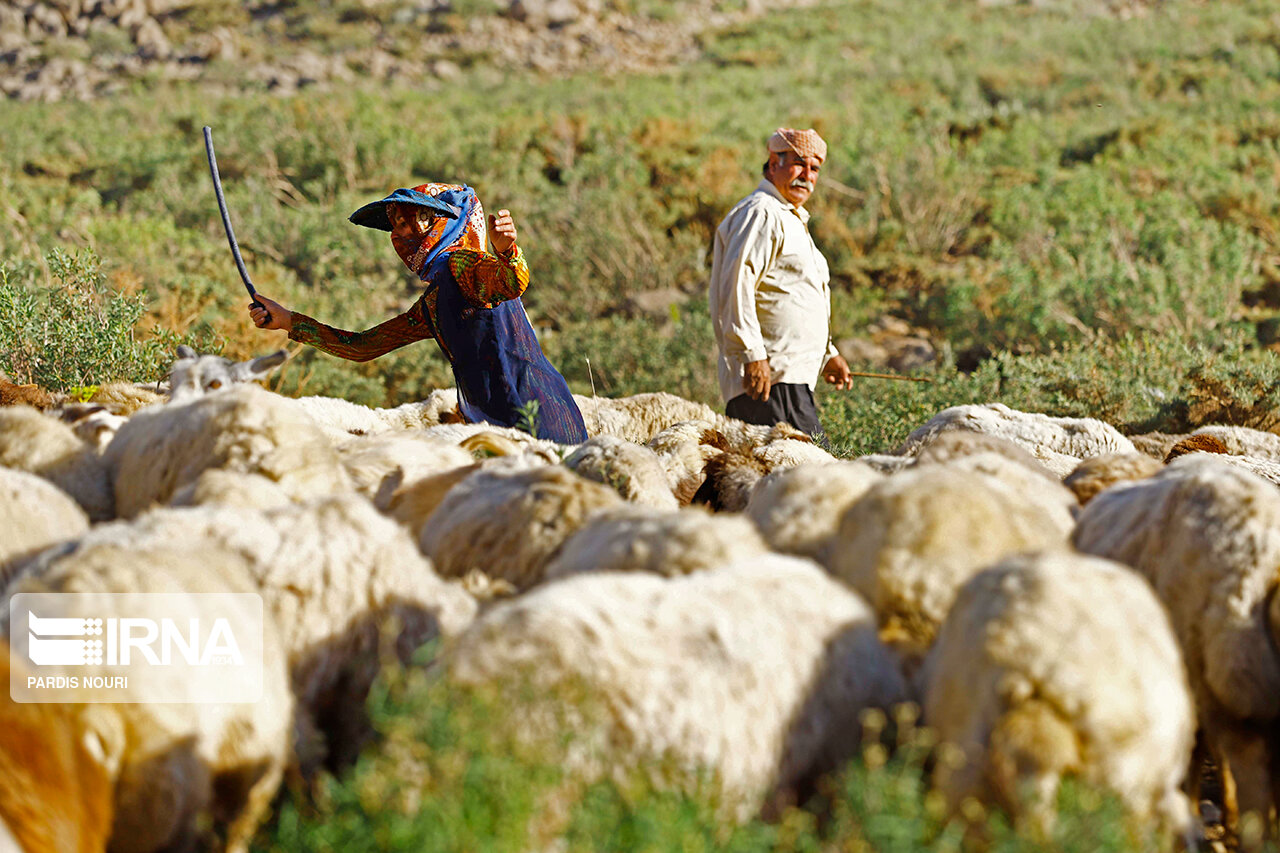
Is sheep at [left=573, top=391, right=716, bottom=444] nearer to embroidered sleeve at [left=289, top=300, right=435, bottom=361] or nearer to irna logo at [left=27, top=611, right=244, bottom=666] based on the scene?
embroidered sleeve at [left=289, top=300, right=435, bottom=361]

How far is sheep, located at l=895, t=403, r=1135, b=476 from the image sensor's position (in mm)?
4594

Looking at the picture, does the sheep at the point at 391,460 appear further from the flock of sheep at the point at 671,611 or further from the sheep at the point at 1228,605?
the sheep at the point at 1228,605

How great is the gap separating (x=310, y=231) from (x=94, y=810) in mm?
11817

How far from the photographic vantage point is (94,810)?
1803 mm

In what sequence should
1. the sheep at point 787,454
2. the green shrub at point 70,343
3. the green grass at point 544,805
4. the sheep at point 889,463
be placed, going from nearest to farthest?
the green grass at point 544,805
the sheep at point 889,463
the sheep at point 787,454
the green shrub at point 70,343

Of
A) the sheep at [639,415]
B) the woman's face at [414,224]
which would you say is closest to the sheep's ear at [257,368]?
the woman's face at [414,224]

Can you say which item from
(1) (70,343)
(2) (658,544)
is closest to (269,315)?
(1) (70,343)

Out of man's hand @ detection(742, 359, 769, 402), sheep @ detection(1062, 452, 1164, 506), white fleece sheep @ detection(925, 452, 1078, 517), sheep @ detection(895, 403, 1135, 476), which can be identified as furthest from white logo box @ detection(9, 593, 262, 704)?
man's hand @ detection(742, 359, 769, 402)

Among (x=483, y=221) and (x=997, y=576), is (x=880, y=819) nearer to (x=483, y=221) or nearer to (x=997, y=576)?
(x=997, y=576)

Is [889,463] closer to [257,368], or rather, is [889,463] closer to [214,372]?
[257,368]

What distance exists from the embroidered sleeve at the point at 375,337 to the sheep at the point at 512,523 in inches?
95.3

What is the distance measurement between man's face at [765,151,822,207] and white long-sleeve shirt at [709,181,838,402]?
44 mm

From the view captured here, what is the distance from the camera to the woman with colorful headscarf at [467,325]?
16.1 feet

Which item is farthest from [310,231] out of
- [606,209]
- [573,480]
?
[573,480]
